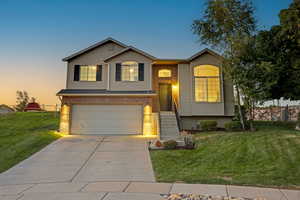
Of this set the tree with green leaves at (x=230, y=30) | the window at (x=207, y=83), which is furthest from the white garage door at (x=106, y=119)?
the tree with green leaves at (x=230, y=30)

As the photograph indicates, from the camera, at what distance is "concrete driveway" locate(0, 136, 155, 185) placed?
19.5 ft

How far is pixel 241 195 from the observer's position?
4.38 m

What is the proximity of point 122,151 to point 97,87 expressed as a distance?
7.08m

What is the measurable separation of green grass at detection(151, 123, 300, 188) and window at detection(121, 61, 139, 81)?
7038 millimetres

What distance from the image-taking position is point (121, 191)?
4684mm

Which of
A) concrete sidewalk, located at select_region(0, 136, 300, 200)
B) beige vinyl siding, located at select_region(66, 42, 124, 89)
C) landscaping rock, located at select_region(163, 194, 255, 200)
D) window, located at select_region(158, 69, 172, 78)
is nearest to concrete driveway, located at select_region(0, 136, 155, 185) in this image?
concrete sidewalk, located at select_region(0, 136, 300, 200)

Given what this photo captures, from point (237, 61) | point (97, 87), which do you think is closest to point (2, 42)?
point (97, 87)

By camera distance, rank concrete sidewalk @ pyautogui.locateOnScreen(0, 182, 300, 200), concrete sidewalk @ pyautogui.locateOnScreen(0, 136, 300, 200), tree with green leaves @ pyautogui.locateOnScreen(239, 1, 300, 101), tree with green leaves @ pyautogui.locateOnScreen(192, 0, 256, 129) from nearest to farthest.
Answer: concrete sidewalk @ pyautogui.locateOnScreen(0, 182, 300, 200), concrete sidewalk @ pyautogui.locateOnScreen(0, 136, 300, 200), tree with green leaves @ pyautogui.locateOnScreen(239, 1, 300, 101), tree with green leaves @ pyautogui.locateOnScreen(192, 0, 256, 129)

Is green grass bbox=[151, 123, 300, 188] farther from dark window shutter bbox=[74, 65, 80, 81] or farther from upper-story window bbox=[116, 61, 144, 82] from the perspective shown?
dark window shutter bbox=[74, 65, 80, 81]

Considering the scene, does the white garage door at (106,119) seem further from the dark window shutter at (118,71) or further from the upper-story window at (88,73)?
the upper-story window at (88,73)

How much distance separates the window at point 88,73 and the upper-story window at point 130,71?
1.99 m

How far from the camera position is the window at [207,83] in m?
14.3

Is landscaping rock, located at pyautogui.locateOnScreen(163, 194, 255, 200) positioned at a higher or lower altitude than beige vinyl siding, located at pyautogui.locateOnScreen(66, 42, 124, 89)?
lower

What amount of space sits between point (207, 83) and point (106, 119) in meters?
7.98
